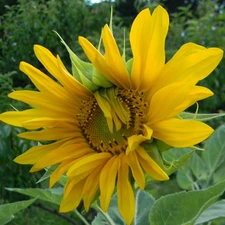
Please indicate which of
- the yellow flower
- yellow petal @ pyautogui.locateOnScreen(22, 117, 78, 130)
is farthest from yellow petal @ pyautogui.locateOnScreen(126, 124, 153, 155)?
yellow petal @ pyautogui.locateOnScreen(22, 117, 78, 130)

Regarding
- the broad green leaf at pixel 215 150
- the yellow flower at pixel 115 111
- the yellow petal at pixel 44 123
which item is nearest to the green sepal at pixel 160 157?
the yellow flower at pixel 115 111

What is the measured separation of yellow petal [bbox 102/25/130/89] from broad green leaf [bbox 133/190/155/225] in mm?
280

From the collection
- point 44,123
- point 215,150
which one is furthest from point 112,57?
point 215,150

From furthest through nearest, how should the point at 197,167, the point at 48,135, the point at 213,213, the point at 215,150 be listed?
the point at 197,167 → the point at 215,150 → the point at 213,213 → the point at 48,135

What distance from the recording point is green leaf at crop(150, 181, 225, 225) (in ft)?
Result: 2.54

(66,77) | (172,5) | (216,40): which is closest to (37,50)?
(66,77)

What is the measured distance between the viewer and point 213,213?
0.87m

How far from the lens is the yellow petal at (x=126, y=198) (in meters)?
0.69

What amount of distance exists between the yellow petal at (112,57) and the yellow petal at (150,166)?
0.09 m

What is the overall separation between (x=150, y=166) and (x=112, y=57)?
0.13 metres

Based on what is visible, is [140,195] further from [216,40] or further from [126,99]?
[216,40]

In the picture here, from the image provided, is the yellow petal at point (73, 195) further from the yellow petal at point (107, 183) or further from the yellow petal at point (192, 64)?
the yellow petal at point (192, 64)

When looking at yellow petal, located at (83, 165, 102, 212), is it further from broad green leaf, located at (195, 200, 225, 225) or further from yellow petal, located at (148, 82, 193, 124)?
broad green leaf, located at (195, 200, 225, 225)

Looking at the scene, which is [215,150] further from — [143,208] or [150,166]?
[150,166]
